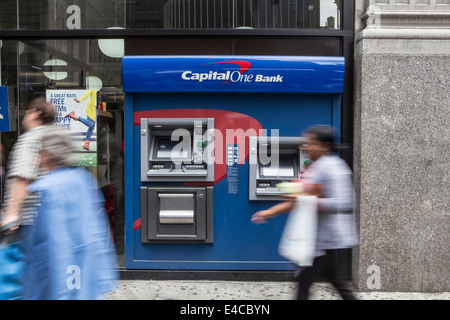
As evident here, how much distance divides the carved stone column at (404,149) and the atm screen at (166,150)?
1942 millimetres

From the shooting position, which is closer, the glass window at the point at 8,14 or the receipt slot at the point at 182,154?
the receipt slot at the point at 182,154

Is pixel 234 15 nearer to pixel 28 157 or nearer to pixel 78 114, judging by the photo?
pixel 78 114

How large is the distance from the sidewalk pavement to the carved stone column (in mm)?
153

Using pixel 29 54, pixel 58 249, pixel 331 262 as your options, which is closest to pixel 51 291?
pixel 58 249

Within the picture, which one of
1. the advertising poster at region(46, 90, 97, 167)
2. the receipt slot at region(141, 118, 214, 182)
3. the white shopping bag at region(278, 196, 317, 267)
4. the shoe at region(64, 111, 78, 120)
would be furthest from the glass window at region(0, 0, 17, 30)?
the white shopping bag at region(278, 196, 317, 267)

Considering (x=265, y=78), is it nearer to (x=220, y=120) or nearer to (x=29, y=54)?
(x=220, y=120)

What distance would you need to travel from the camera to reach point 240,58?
4492 mm

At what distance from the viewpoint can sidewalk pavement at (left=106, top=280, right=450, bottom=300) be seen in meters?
4.27

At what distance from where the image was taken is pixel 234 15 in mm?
4703

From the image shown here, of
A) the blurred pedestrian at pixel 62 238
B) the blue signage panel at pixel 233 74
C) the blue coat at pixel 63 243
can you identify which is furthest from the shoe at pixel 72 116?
the blue coat at pixel 63 243

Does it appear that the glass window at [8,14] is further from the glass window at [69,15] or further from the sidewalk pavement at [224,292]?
the sidewalk pavement at [224,292]

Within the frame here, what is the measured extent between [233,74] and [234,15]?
2.49ft

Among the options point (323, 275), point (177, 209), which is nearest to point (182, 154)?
point (177, 209)

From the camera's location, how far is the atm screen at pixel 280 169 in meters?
4.56
